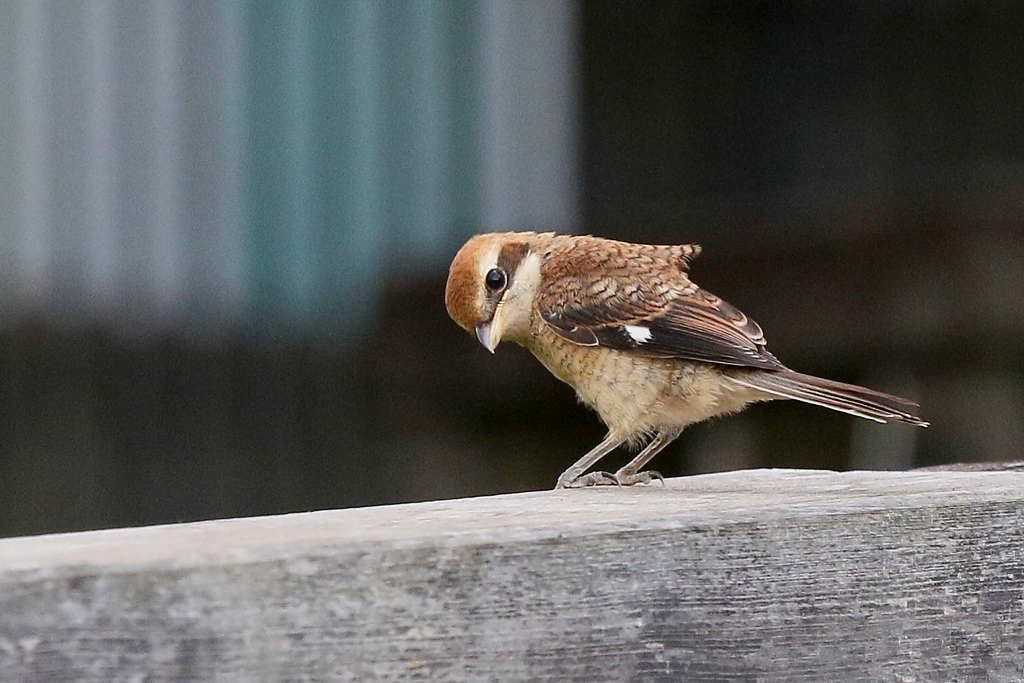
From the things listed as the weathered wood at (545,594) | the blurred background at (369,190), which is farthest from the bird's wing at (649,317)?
the blurred background at (369,190)

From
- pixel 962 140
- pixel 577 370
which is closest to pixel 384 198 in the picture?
pixel 962 140

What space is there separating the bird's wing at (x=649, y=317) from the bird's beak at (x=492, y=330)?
11cm

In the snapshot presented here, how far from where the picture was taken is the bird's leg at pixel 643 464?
9.82 feet

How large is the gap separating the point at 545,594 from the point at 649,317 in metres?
2.06

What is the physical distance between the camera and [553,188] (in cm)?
623

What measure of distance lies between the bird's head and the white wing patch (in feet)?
0.98

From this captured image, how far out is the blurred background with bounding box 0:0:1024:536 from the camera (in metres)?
5.84

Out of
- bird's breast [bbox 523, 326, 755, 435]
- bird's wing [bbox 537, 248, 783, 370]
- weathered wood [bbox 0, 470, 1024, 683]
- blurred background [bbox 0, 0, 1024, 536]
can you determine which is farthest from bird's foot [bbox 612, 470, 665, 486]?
blurred background [bbox 0, 0, 1024, 536]

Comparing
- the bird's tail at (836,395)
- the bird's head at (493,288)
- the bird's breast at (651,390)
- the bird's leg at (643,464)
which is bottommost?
the bird's leg at (643,464)

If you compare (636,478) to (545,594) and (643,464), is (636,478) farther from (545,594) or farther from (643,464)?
(545,594)

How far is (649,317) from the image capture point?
3422mm

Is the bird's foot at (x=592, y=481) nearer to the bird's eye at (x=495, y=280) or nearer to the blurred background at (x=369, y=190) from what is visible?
the bird's eye at (x=495, y=280)

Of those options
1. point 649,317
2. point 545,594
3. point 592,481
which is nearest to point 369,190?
point 649,317

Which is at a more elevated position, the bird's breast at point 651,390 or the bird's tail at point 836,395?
the bird's tail at point 836,395
